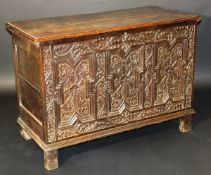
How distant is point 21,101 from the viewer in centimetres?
380

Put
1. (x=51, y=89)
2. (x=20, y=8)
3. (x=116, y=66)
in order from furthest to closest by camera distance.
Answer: (x=20, y=8) → (x=116, y=66) → (x=51, y=89)

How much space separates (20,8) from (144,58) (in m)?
1.56

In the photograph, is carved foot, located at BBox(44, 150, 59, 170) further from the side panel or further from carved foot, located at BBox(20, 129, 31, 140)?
carved foot, located at BBox(20, 129, 31, 140)

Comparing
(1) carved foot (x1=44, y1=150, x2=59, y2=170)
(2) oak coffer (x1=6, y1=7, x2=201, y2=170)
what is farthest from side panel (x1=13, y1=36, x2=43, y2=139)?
(1) carved foot (x1=44, y1=150, x2=59, y2=170)

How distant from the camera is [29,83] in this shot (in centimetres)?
353

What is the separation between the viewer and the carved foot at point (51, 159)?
3434 millimetres

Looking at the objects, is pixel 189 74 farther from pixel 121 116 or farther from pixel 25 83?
pixel 25 83

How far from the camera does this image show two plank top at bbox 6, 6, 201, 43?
330 centimetres

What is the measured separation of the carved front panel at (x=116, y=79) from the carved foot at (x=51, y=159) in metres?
0.09

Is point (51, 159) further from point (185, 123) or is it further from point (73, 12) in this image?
point (73, 12)

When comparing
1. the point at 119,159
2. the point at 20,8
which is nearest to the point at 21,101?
the point at 119,159

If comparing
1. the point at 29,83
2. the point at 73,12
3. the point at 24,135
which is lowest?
the point at 24,135

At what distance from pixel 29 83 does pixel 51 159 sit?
53cm

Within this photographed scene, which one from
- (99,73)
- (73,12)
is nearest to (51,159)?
(99,73)
